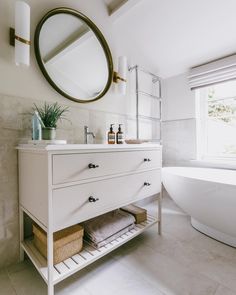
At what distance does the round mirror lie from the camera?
1.32 meters

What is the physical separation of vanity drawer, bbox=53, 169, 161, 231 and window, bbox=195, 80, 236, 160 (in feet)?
4.28

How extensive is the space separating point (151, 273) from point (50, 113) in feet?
4.02

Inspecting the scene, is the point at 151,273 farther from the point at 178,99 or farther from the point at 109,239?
the point at 178,99

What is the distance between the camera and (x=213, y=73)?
6.86 ft

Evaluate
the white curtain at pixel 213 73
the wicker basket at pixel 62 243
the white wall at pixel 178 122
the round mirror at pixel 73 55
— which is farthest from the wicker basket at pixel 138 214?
the white curtain at pixel 213 73

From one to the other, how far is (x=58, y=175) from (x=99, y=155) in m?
Answer: 0.27

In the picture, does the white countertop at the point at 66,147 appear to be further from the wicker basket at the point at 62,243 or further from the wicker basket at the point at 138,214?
the wicker basket at the point at 138,214

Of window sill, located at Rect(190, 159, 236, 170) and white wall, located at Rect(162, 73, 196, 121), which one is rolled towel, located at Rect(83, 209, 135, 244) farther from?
Result: white wall, located at Rect(162, 73, 196, 121)

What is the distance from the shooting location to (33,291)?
984 mm

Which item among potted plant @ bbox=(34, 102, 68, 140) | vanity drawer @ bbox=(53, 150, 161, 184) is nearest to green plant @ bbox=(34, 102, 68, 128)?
potted plant @ bbox=(34, 102, 68, 140)

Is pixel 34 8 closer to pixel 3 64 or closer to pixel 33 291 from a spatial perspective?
pixel 3 64

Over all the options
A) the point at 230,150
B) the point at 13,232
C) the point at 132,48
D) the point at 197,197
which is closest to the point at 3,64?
the point at 13,232

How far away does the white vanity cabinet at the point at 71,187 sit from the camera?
88 centimetres

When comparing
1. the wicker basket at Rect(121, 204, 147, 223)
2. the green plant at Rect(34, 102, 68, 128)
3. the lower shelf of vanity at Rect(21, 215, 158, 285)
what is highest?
the green plant at Rect(34, 102, 68, 128)
